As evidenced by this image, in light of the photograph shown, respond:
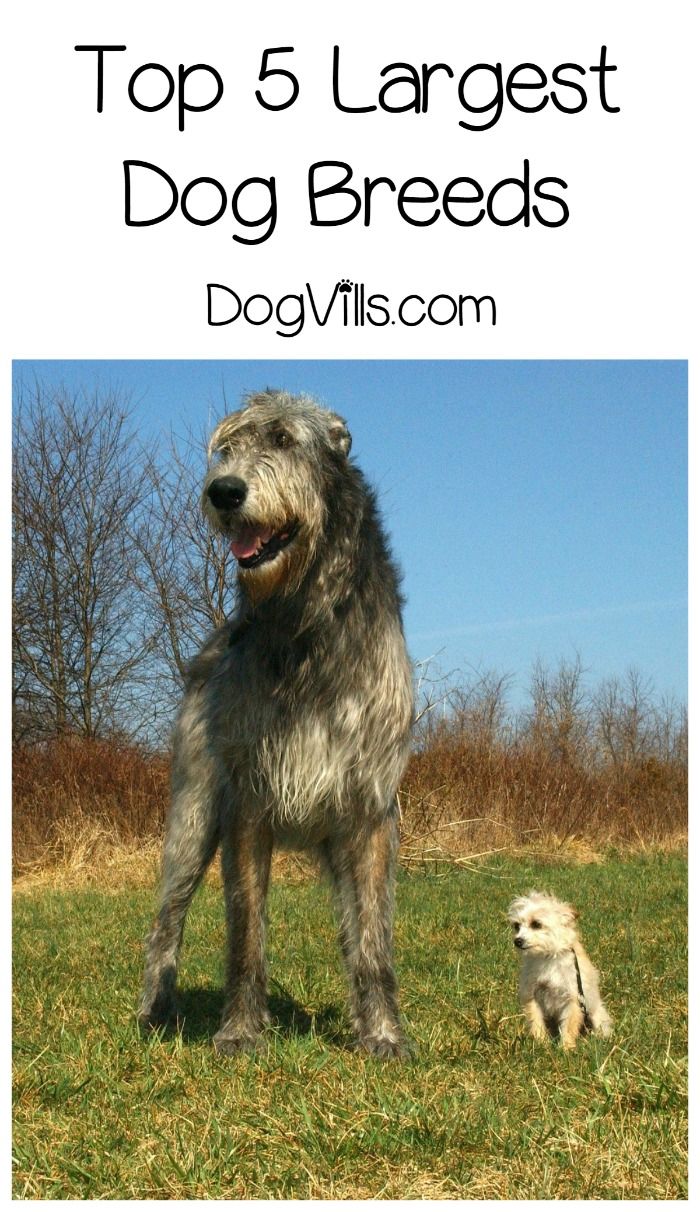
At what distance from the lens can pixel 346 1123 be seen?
12.0 ft

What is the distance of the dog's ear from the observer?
4863 mm

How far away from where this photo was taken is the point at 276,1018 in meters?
5.49

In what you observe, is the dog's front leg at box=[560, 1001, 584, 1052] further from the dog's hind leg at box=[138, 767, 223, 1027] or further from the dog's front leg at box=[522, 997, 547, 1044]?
the dog's hind leg at box=[138, 767, 223, 1027]

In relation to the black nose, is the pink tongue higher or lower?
lower

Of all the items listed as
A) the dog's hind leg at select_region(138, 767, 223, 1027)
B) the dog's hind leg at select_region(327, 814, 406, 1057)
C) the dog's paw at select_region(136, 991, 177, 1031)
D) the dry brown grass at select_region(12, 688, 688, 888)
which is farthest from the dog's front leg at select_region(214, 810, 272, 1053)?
the dry brown grass at select_region(12, 688, 688, 888)

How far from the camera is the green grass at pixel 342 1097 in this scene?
11.0 feet

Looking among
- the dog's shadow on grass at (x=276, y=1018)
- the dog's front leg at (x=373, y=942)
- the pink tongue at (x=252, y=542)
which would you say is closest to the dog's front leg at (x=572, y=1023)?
the dog's front leg at (x=373, y=942)

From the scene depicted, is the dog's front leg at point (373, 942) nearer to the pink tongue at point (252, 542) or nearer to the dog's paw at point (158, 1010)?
the dog's paw at point (158, 1010)

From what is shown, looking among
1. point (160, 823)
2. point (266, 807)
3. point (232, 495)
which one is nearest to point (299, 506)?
point (232, 495)

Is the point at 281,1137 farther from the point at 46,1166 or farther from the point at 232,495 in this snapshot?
the point at 232,495

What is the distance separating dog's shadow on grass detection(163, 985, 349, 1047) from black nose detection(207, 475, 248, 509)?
2156 millimetres

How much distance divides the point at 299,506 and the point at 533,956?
98.8 inches

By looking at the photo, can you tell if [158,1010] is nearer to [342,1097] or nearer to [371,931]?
[371,931]

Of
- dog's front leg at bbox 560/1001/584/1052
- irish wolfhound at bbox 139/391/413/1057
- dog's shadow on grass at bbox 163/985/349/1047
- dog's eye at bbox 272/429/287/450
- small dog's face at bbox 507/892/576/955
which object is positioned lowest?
dog's shadow on grass at bbox 163/985/349/1047
